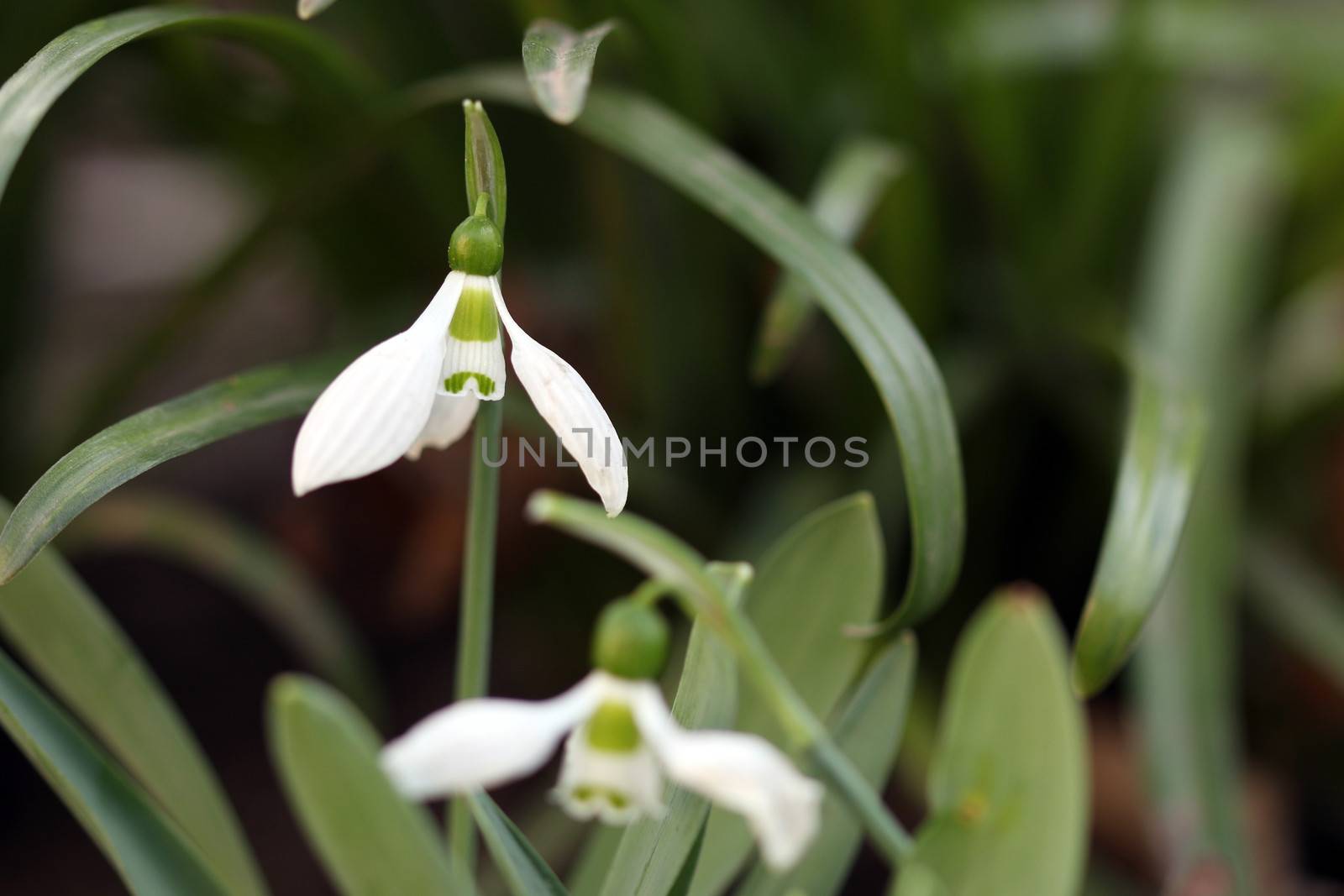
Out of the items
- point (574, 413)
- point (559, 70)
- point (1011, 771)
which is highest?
point (559, 70)

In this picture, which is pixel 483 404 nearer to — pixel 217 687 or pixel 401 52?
pixel 401 52

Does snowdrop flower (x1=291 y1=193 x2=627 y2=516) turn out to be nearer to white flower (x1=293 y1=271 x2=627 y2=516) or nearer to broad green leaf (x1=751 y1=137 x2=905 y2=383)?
white flower (x1=293 y1=271 x2=627 y2=516)

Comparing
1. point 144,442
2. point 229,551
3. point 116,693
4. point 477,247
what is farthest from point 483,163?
point 229,551

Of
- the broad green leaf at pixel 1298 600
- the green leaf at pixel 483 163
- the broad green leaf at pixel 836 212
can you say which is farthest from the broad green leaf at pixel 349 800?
the broad green leaf at pixel 1298 600

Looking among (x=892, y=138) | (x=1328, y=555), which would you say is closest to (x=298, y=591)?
(x=892, y=138)

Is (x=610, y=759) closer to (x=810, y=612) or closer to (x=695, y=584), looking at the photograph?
(x=695, y=584)

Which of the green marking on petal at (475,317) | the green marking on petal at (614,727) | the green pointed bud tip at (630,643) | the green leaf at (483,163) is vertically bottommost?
the green marking on petal at (614,727)

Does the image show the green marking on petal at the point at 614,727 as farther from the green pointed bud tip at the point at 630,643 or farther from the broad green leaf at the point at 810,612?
the broad green leaf at the point at 810,612
